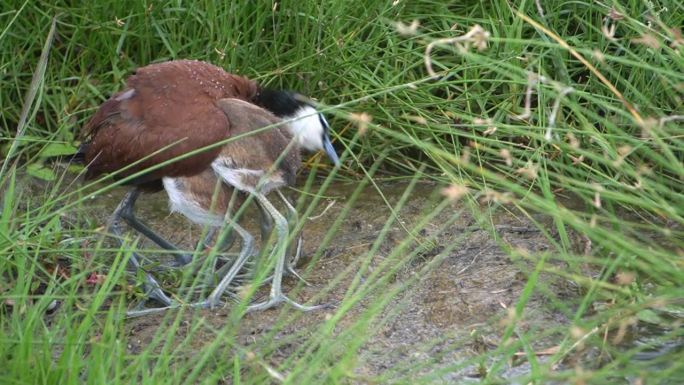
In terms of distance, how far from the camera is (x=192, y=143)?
12.2ft

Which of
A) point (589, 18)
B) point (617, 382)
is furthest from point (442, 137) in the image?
point (617, 382)

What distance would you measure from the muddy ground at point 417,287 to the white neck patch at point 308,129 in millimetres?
325

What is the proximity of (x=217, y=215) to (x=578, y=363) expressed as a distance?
1306 millimetres

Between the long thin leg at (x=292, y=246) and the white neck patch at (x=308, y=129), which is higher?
the white neck patch at (x=308, y=129)

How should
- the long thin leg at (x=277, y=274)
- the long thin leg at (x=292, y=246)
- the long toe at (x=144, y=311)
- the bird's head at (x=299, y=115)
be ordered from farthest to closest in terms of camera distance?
the bird's head at (x=299, y=115)
the long thin leg at (x=292, y=246)
the long thin leg at (x=277, y=274)
the long toe at (x=144, y=311)

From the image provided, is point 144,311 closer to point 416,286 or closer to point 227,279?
point 227,279

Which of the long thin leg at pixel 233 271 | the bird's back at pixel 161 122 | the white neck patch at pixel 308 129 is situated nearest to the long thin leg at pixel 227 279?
the long thin leg at pixel 233 271

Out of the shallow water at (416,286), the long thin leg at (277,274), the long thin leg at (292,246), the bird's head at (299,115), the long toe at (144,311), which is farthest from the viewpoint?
the bird's head at (299,115)

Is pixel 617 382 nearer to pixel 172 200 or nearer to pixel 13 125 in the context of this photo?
pixel 172 200

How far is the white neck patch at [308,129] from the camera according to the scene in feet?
13.4

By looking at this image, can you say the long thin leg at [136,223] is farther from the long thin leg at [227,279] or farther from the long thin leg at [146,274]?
the long thin leg at [227,279]

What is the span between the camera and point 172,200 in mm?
3844

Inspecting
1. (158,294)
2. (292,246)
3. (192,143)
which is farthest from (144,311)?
(292,246)

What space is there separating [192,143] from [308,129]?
1.73ft
